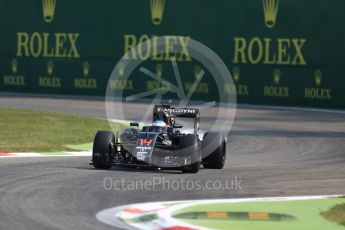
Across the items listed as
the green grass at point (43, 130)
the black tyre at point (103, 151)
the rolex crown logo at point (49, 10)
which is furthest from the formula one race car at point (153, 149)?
the rolex crown logo at point (49, 10)

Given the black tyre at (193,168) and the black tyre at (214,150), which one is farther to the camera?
the black tyre at (214,150)

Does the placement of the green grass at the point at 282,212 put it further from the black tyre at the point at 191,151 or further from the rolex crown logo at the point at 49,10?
the rolex crown logo at the point at 49,10

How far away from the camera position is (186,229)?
9836 millimetres

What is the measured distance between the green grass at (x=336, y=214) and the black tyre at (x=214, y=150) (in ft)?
16.7

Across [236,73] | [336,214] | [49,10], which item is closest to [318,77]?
[236,73]

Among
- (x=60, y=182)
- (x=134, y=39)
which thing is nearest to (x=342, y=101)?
(x=134, y=39)

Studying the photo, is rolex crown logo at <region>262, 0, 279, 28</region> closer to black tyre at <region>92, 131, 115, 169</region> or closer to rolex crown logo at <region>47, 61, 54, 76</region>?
rolex crown logo at <region>47, 61, 54, 76</region>

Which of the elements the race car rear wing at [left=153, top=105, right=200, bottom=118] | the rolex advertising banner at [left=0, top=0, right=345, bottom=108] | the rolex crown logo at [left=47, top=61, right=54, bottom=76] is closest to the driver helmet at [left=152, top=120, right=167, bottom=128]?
the race car rear wing at [left=153, top=105, right=200, bottom=118]

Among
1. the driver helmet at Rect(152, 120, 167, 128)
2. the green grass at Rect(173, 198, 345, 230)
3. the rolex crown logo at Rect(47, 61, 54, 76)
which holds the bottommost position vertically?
the green grass at Rect(173, 198, 345, 230)

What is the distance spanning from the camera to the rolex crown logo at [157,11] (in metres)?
36.0

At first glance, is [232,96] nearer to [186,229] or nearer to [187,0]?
[187,0]

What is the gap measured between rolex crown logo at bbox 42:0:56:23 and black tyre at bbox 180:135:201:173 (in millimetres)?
23579

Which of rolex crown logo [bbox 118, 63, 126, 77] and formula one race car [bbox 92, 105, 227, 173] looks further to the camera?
rolex crown logo [bbox 118, 63, 126, 77]

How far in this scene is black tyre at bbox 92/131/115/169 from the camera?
51.5ft
